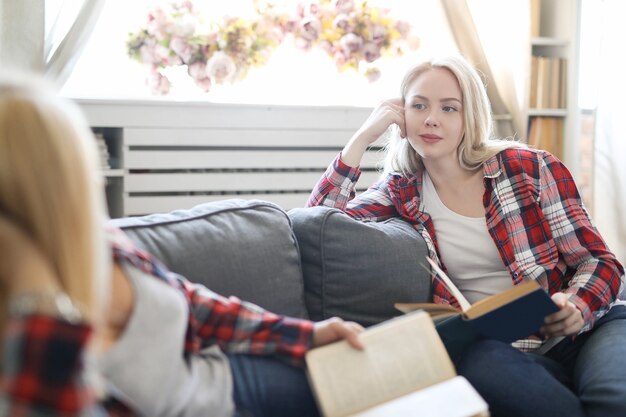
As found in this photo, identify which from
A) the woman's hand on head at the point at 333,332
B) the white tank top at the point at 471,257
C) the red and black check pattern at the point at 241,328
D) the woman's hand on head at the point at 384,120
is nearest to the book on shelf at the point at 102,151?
the woman's hand on head at the point at 384,120

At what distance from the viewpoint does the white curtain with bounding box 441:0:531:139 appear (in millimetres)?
3547

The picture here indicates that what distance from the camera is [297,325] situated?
1.32 meters

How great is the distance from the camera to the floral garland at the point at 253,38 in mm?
3260

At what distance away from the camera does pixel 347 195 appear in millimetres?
2035

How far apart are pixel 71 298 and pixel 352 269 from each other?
92cm

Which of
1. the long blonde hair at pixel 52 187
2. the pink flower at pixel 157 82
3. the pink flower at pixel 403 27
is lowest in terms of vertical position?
the long blonde hair at pixel 52 187

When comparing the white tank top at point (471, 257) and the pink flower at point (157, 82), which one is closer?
the white tank top at point (471, 257)

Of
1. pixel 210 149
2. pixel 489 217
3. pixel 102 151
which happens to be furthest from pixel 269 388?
pixel 210 149

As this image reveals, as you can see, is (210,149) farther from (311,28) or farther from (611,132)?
(611,132)

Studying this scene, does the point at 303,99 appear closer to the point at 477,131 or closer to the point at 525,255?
the point at 477,131

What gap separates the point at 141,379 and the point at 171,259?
1.33 ft

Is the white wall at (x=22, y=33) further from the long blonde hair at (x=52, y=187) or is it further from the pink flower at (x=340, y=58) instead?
the long blonde hair at (x=52, y=187)

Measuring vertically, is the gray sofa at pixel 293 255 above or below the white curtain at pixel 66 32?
below

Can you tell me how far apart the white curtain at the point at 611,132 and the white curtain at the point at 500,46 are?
342 millimetres
